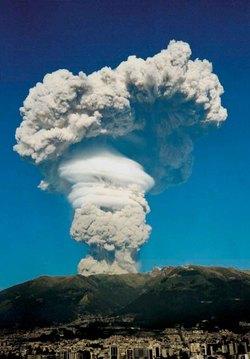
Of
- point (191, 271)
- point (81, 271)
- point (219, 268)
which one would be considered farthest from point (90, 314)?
point (219, 268)

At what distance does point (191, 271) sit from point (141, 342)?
38337 mm

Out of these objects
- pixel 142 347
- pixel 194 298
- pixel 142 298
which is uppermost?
pixel 142 298

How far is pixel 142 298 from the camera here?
63.1m

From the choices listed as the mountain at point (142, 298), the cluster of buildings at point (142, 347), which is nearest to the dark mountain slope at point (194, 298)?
the mountain at point (142, 298)

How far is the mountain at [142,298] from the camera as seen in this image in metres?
49.6

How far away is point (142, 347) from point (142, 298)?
30.6 metres

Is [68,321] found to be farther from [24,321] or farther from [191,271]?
[191,271]

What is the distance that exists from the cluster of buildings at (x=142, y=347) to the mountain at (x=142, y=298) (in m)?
6.16

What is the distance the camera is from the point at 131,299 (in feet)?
222

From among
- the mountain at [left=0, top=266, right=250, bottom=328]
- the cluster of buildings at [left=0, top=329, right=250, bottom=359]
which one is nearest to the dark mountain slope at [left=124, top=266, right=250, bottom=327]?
the mountain at [left=0, top=266, right=250, bottom=328]

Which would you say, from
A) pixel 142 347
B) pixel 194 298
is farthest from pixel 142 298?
pixel 142 347

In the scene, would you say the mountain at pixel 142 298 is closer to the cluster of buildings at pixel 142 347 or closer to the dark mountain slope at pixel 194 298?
the dark mountain slope at pixel 194 298

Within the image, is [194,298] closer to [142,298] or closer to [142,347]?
[142,298]

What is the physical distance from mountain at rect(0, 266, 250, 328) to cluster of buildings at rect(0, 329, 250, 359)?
6156 mm
